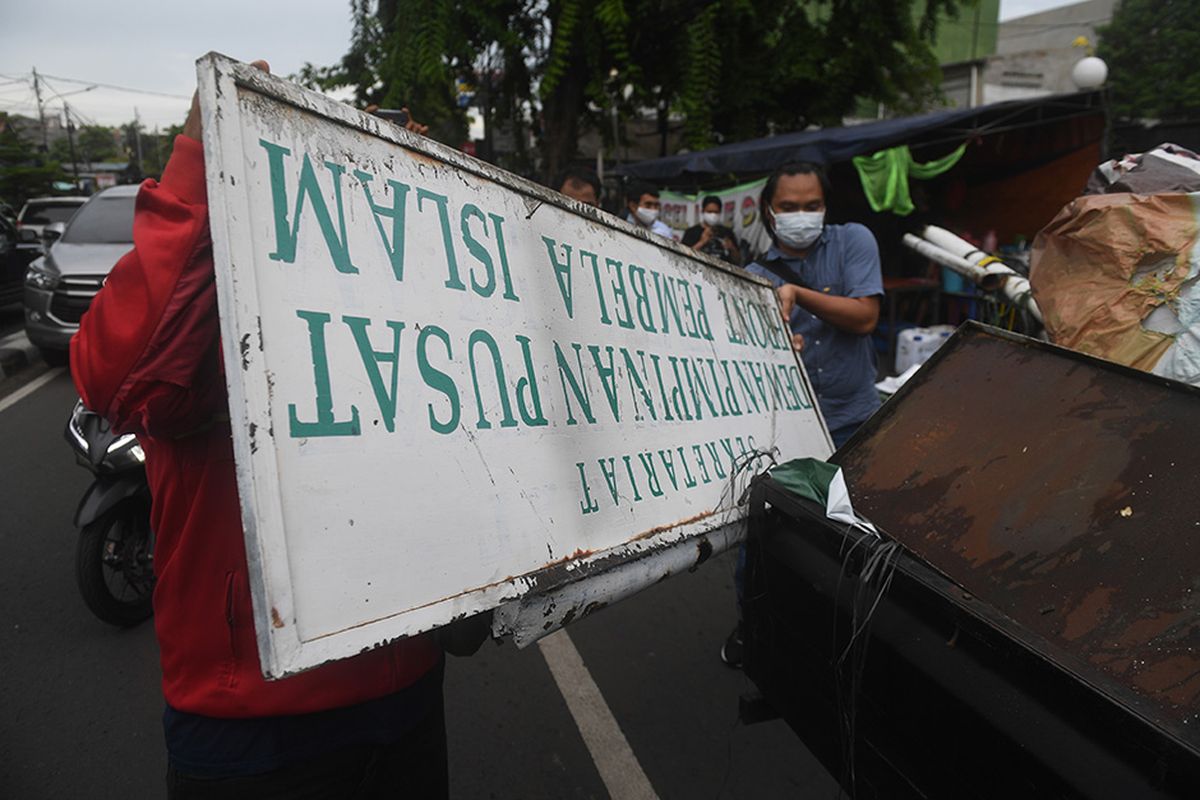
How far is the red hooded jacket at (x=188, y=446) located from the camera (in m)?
0.96

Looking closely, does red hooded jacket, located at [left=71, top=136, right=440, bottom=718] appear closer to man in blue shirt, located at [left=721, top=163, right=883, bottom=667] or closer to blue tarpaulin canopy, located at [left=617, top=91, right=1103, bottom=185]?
man in blue shirt, located at [left=721, top=163, right=883, bottom=667]

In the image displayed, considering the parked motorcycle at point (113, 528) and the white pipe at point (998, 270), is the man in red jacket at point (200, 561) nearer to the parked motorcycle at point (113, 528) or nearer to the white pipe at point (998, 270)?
the parked motorcycle at point (113, 528)

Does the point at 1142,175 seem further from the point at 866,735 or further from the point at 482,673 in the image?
the point at 482,673

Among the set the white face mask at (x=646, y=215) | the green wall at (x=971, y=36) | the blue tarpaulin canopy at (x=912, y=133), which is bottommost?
the white face mask at (x=646, y=215)

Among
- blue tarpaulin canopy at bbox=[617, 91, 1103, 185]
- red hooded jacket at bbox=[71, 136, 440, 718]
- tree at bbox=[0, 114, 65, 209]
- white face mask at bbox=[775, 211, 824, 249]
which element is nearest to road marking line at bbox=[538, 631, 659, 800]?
red hooded jacket at bbox=[71, 136, 440, 718]

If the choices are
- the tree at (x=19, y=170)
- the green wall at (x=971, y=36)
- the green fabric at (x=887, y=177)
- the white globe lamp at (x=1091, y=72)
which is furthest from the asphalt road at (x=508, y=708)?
the green wall at (x=971, y=36)

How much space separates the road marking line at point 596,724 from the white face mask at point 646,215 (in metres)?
4.07

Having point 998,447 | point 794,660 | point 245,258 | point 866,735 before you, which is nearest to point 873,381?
point 998,447

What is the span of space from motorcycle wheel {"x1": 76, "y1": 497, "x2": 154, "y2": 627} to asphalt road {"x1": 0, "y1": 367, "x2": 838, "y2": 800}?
119 mm

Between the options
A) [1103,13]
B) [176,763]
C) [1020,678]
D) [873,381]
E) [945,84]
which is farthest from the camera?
[1103,13]

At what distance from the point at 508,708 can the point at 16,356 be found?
7.48 metres

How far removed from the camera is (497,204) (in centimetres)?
130

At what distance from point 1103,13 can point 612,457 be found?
37.2 m

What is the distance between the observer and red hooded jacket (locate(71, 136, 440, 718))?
96cm
